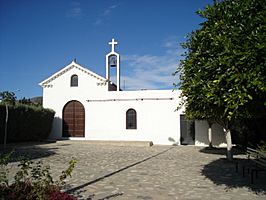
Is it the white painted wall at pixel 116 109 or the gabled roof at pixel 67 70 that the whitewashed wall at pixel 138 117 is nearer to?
the white painted wall at pixel 116 109

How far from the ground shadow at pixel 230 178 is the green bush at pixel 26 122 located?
15.4m

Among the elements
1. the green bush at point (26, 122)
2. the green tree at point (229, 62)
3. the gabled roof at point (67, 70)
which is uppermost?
the gabled roof at point (67, 70)

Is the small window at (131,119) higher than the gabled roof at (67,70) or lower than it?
lower

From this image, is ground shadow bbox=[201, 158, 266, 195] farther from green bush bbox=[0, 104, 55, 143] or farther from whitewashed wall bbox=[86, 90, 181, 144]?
green bush bbox=[0, 104, 55, 143]

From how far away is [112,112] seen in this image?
83.7ft

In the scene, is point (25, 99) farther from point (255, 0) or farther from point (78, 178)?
point (255, 0)

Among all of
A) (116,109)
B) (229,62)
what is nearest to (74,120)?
(116,109)

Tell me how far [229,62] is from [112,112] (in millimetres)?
20868

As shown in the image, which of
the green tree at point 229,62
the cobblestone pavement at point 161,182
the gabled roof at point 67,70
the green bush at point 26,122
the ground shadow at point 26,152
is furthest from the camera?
the gabled roof at point 67,70

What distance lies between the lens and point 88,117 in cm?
2616

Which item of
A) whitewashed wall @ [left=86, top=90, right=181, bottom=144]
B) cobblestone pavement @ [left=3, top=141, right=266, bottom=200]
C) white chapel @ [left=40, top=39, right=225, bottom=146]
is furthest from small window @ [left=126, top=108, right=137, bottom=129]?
cobblestone pavement @ [left=3, top=141, right=266, bottom=200]

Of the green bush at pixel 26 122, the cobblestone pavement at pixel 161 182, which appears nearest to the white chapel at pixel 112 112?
the green bush at pixel 26 122

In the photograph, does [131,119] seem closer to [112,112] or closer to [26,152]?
[112,112]

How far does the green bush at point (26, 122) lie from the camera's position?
21.5 meters
